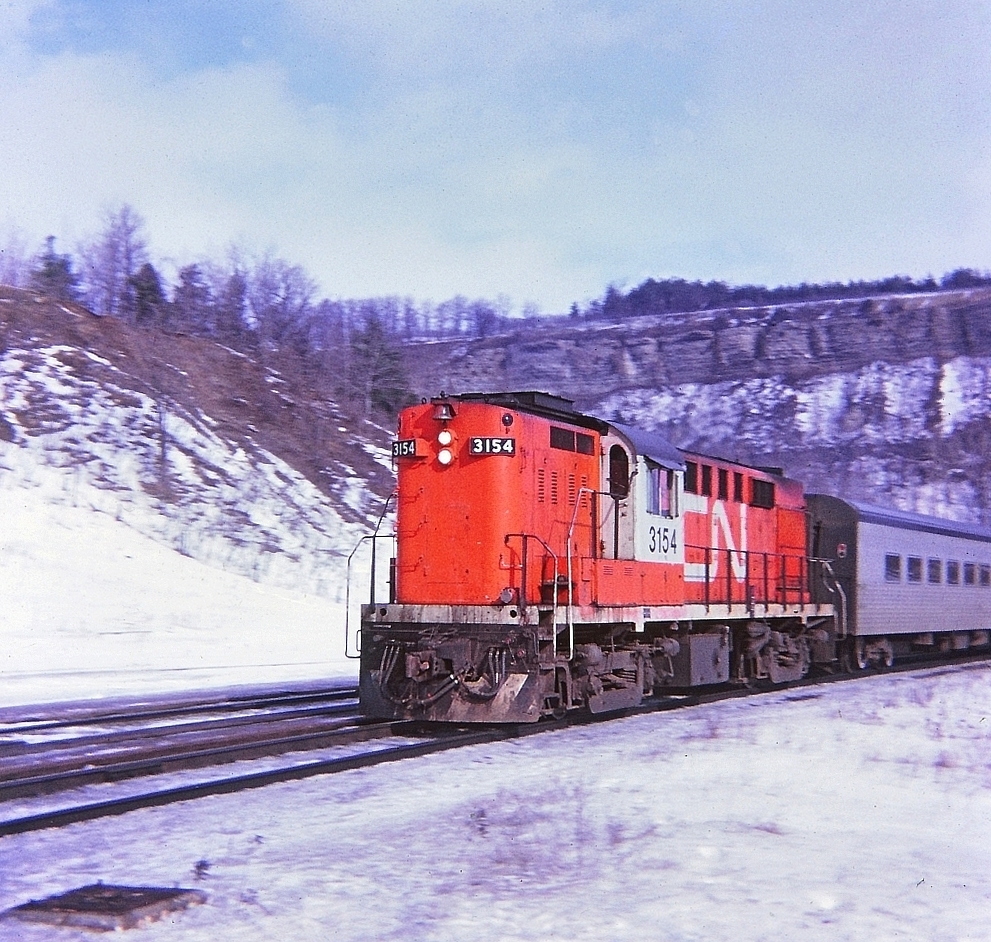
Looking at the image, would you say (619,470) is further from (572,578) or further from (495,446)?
(495,446)

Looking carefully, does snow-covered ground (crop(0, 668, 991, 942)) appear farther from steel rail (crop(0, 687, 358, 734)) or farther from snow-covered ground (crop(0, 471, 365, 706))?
snow-covered ground (crop(0, 471, 365, 706))

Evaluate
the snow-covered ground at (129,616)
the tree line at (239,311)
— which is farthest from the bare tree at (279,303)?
the snow-covered ground at (129,616)

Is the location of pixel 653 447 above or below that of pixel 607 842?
above

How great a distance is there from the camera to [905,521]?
75.9ft

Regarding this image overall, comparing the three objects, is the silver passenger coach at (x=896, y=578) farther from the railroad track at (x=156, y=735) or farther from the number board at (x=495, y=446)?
the number board at (x=495, y=446)

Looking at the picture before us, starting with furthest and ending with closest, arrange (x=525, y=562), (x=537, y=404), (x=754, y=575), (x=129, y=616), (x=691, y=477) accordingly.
Result: (x=129, y=616), (x=754, y=575), (x=691, y=477), (x=537, y=404), (x=525, y=562)

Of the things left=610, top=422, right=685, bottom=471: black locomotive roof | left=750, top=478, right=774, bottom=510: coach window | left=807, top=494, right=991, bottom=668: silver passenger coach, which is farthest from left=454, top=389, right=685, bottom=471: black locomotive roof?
left=807, top=494, right=991, bottom=668: silver passenger coach

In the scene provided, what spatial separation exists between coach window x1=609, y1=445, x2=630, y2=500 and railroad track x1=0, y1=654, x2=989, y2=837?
8.97ft

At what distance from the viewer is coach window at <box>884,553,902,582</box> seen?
21859mm

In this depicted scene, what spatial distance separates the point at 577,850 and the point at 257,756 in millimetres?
4779

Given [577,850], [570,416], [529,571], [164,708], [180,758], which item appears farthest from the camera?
[164,708]

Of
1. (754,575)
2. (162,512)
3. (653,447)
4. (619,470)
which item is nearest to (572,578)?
(619,470)

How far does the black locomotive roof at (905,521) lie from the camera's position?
2103cm

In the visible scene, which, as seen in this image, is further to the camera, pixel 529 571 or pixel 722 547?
pixel 722 547
